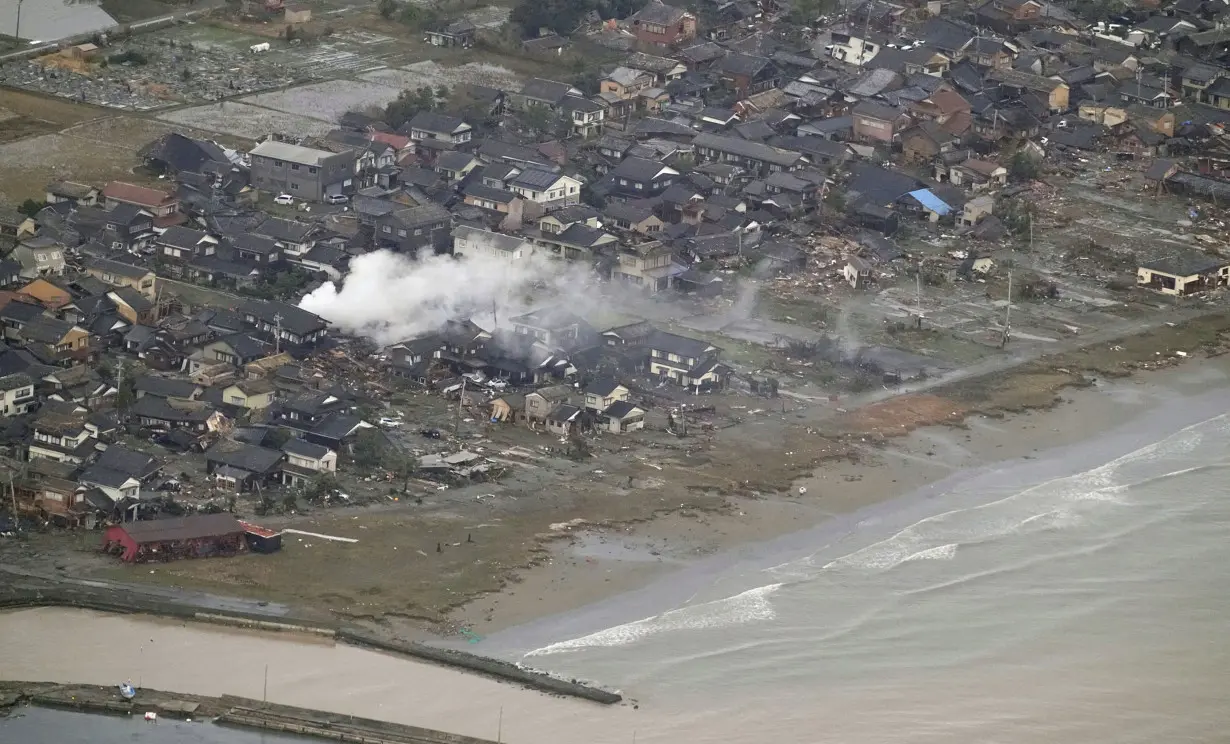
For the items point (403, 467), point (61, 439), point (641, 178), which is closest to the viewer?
point (61, 439)

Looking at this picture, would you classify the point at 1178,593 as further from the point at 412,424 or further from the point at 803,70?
the point at 803,70

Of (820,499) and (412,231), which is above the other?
(412,231)

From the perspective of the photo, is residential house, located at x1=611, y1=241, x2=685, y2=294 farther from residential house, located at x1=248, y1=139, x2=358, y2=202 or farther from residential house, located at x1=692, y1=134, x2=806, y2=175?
residential house, located at x1=248, y1=139, x2=358, y2=202

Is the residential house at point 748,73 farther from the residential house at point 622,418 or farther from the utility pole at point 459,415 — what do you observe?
the residential house at point 622,418

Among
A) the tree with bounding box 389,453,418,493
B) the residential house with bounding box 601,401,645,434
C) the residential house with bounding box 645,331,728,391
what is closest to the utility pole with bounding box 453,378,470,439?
the tree with bounding box 389,453,418,493

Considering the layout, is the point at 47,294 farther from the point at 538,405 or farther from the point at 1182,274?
the point at 1182,274

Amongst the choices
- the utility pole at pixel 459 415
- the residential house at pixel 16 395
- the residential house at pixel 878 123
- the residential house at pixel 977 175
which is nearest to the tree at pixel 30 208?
the residential house at pixel 16 395

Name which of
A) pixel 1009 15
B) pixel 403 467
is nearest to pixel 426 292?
pixel 403 467
